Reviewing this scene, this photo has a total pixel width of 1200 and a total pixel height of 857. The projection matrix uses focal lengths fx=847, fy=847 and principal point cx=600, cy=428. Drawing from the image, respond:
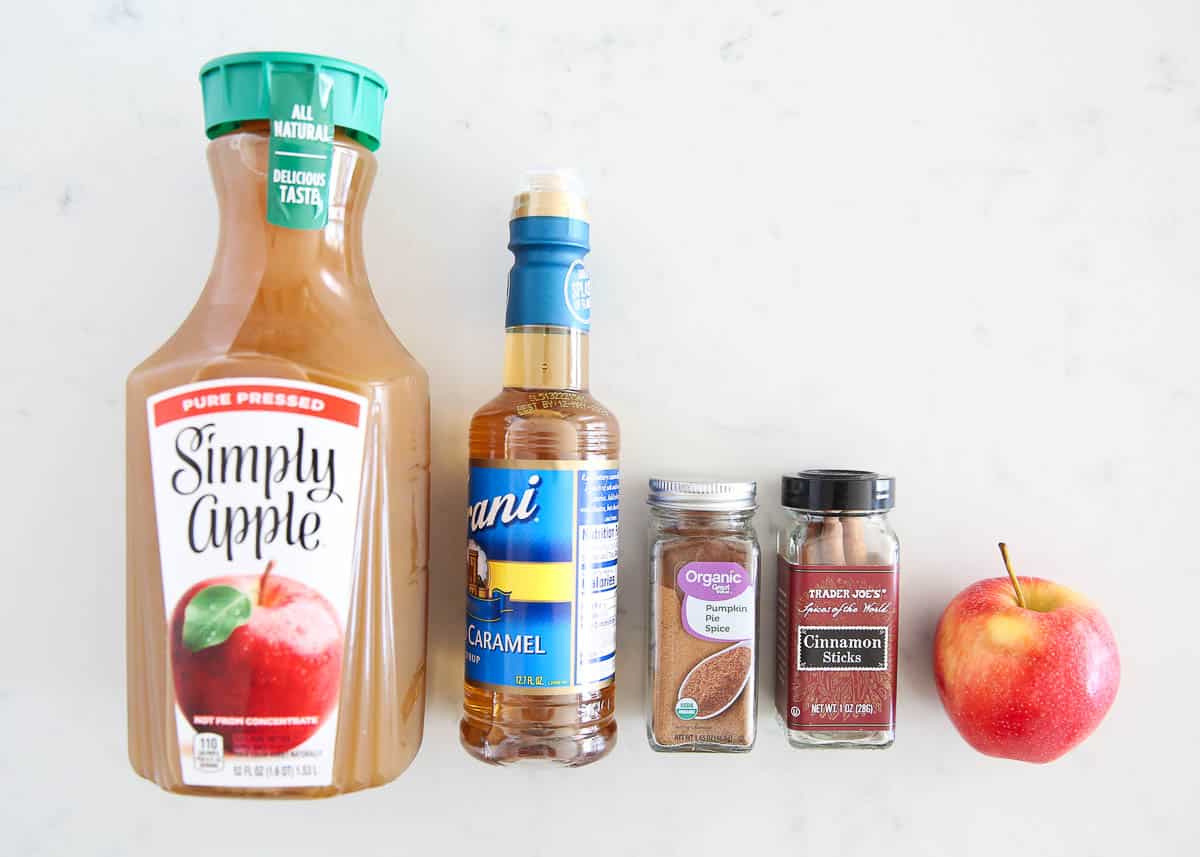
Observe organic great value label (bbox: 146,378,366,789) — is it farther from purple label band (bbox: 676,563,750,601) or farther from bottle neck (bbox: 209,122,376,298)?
purple label band (bbox: 676,563,750,601)

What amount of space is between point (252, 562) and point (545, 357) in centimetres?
30

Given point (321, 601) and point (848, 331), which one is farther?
point (848, 331)

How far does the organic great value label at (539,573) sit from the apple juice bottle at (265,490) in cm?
9

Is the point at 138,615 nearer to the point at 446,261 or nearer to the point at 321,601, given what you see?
the point at 321,601

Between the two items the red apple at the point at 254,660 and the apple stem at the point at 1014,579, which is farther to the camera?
the apple stem at the point at 1014,579

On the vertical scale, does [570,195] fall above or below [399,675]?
above

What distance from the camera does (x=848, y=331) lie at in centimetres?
87

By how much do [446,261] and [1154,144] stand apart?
0.74 metres

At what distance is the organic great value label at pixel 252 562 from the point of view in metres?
0.68

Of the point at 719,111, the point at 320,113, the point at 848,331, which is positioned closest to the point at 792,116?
the point at 719,111

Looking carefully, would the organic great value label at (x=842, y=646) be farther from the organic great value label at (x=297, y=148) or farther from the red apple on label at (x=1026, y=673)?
the organic great value label at (x=297, y=148)

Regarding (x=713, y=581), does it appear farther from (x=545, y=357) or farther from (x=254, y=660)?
(x=254, y=660)

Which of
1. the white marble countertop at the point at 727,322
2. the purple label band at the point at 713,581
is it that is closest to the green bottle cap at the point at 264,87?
the white marble countertop at the point at 727,322

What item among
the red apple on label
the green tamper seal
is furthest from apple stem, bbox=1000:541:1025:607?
the green tamper seal
